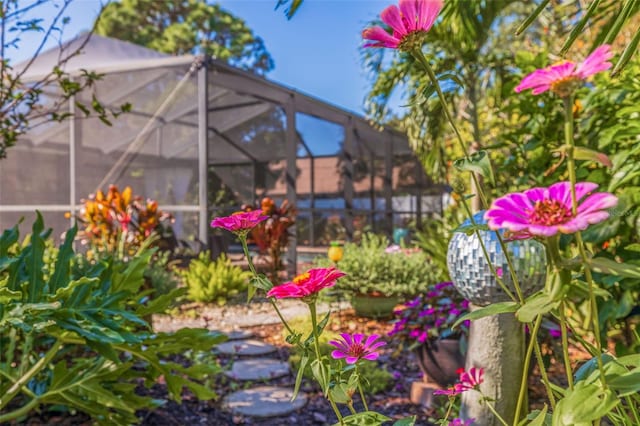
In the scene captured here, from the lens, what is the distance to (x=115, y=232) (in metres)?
5.33

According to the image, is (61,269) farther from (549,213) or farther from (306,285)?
(549,213)

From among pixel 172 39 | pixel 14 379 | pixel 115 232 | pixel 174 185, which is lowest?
pixel 14 379

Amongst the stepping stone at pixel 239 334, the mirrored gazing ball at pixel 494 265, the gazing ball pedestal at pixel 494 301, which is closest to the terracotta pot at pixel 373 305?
the stepping stone at pixel 239 334

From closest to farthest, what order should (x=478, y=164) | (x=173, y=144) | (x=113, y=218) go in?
1. (x=478, y=164)
2. (x=113, y=218)
3. (x=173, y=144)

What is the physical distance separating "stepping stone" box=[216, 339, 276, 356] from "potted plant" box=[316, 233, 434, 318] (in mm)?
1084

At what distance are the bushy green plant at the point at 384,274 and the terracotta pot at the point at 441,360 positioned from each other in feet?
5.89

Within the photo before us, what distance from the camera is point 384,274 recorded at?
4.69 meters

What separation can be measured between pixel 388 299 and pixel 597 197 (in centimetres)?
419

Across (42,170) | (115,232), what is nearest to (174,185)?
(115,232)

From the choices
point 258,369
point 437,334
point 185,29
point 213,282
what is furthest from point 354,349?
point 185,29

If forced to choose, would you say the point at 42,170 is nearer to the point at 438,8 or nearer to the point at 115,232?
the point at 115,232

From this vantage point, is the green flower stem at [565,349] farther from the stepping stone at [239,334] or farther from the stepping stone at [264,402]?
the stepping stone at [239,334]

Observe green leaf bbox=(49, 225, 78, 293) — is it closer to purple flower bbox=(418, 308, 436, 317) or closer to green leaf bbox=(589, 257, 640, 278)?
green leaf bbox=(589, 257, 640, 278)

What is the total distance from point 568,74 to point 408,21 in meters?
0.19
